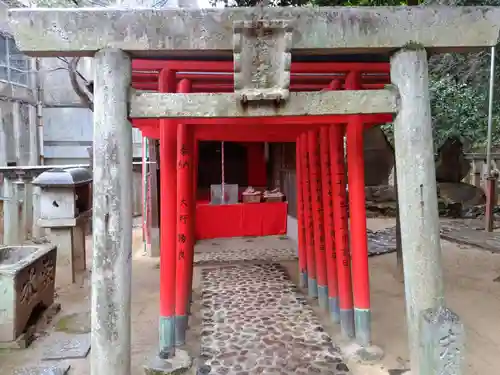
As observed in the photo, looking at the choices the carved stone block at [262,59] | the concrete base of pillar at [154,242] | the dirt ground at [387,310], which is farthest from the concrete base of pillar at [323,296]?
the concrete base of pillar at [154,242]

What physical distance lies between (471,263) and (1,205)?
32.9 ft

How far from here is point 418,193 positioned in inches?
119

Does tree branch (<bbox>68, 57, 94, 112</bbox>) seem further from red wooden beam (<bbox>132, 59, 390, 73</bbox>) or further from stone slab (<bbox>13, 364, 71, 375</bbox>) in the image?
stone slab (<bbox>13, 364, 71, 375</bbox>)

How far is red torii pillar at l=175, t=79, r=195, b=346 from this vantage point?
15.4 feet

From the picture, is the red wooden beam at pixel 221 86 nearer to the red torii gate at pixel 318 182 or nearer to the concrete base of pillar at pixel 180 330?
the red torii gate at pixel 318 182

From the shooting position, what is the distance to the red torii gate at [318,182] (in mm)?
4359

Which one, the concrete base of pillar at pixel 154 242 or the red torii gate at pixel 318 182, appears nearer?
the red torii gate at pixel 318 182

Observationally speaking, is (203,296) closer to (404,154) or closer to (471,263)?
(404,154)

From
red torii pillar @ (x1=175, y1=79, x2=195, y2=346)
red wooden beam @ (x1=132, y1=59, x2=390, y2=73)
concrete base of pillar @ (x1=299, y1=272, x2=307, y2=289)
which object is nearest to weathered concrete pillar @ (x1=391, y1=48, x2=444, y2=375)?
red wooden beam @ (x1=132, y1=59, x2=390, y2=73)

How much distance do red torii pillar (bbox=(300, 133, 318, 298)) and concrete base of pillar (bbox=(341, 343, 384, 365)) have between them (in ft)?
6.14

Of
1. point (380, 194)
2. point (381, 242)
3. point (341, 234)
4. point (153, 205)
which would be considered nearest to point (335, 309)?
point (341, 234)

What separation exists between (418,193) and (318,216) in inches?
108

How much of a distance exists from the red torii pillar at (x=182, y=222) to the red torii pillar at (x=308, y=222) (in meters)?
2.09

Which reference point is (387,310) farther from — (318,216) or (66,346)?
(66,346)
